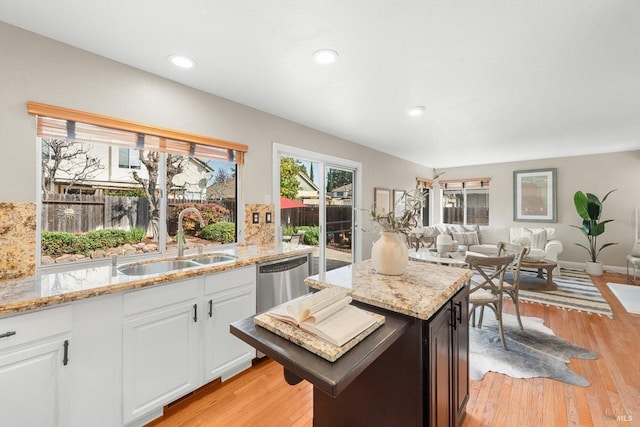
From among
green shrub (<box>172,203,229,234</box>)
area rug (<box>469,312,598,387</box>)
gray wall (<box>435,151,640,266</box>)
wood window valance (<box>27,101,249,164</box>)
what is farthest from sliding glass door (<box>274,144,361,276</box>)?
gray wall (<box>435,151,640,266</box>)

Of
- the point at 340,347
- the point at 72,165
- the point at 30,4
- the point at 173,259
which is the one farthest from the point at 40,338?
the point at 30,4

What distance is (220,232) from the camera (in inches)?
108

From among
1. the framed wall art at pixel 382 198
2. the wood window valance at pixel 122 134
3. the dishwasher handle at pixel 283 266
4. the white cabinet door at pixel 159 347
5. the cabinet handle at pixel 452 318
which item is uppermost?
the wood window valance at pixel 122 134

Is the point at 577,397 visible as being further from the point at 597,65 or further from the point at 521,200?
the point at 521,200

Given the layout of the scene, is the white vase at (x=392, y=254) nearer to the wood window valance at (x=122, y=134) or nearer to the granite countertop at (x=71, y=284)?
the granite countertop at (x=71, y=284)

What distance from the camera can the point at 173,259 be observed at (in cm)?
223

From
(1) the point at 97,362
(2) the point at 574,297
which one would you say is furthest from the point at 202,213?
(2) the point at 574,297

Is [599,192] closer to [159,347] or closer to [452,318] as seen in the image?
[452,318]

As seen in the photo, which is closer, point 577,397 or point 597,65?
point 577,397

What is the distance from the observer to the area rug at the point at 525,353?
2.20 m

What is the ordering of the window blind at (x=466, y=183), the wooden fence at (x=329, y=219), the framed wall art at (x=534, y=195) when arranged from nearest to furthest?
the wooden fence at (x=329, y=219) < the framed wall art at (x=534, y=195) < the window blind at (x=466, y=183)

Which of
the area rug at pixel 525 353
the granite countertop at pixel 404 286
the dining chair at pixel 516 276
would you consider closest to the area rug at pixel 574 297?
the area rug at pixel 525 353

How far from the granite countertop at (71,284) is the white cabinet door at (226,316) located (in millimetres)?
112

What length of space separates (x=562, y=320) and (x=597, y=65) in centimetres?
272
